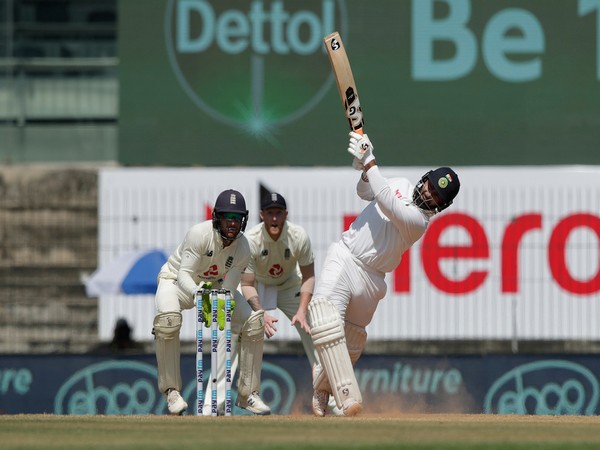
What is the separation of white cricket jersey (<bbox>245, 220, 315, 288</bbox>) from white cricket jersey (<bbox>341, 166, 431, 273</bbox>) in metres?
1.88

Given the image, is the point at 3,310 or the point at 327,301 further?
the point at 3,310

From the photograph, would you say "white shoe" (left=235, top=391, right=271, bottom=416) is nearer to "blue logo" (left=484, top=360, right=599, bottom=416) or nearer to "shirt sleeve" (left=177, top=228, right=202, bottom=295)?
"shirt sleeve" (left=177, top=228, right=202, bottom=295)

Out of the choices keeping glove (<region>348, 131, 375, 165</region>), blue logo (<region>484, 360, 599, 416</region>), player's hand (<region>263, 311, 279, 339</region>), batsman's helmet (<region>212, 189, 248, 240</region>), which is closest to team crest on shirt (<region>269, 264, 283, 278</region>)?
player's hand (<region>263, 311, 279, 339</region>)

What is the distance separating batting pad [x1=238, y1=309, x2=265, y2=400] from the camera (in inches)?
470

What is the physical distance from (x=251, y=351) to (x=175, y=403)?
0.85 m

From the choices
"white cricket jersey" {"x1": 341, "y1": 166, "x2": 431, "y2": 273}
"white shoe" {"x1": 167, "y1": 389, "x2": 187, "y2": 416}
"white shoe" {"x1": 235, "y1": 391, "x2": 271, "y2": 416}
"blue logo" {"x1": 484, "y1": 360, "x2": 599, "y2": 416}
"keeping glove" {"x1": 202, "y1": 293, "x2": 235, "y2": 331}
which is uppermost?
"white cricket jersey" {"x1": 341, "y1": 166, "x2": 431, "y2": 273}

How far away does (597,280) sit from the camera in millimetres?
19594

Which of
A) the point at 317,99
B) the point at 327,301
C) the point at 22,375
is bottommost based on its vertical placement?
the point at 22,375

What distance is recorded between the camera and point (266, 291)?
45.4 feet

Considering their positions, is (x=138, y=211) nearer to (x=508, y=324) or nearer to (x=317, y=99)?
(x=317, y=99)

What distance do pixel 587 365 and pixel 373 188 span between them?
6.38 m

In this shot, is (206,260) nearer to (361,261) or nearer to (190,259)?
(190,259)

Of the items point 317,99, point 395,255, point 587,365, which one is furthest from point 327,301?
point 317,99

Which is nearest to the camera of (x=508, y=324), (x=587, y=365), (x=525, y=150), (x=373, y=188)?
(x=373, y=188)
